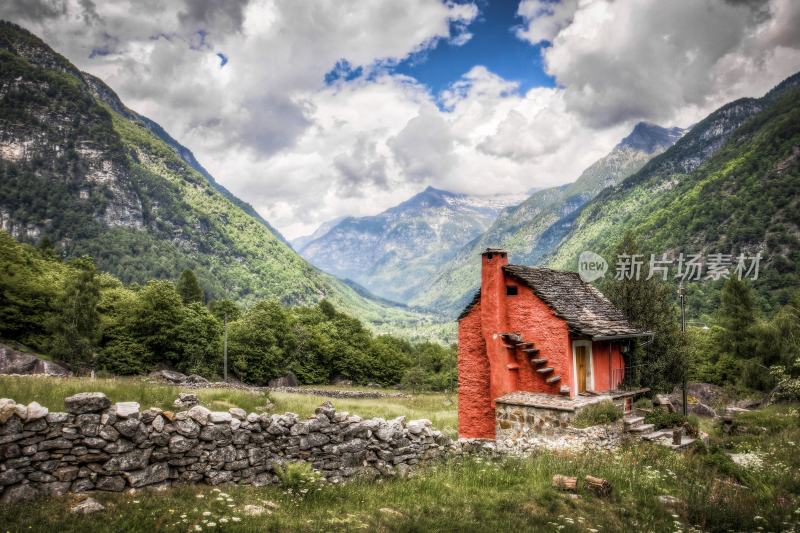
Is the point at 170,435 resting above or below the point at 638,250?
below

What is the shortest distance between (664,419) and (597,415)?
12.4 ft

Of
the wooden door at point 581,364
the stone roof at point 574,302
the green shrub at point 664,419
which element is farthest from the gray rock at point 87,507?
the green shrub at point 664,419

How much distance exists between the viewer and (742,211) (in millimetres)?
150000

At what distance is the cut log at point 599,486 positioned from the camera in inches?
412

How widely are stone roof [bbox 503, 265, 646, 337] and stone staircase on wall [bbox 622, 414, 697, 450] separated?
359 cm

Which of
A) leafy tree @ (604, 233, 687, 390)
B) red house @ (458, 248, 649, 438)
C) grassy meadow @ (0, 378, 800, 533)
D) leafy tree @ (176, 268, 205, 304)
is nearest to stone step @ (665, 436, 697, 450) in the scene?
grassy meadow @ (0, 378, 800, 533)

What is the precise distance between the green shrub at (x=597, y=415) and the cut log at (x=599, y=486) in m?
5.58

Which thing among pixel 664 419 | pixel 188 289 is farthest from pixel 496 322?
pixel 188 289

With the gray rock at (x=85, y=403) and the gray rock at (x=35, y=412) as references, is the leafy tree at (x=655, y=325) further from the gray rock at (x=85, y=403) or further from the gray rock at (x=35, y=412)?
the gray rock at (x=35, y=412)

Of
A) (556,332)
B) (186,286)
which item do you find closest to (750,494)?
(556,332)

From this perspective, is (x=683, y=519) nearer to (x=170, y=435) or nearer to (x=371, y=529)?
(x=371, y=529)

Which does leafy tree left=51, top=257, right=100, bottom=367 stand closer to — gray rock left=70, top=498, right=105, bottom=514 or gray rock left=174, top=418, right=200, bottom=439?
gray rock left=174, top=418, right=200, bottom=439

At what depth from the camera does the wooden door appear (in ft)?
65.5

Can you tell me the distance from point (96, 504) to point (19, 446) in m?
1.61
